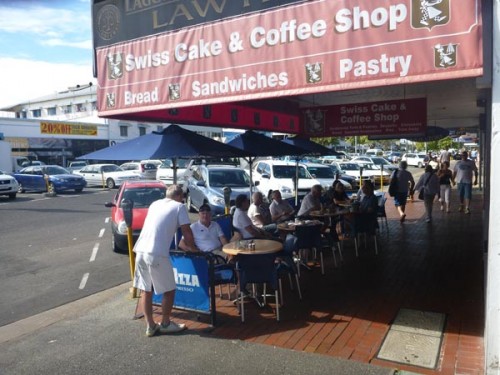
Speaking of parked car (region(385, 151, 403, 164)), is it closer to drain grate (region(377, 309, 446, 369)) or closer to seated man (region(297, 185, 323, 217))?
seated man (region(297, 185, 323, 217))

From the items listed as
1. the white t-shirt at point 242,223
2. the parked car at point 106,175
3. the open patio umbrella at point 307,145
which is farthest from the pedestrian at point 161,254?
the parked car at point 106,175

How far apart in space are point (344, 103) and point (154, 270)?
7181 mm

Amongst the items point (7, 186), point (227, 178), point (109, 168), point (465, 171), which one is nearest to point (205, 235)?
point (227, 178)

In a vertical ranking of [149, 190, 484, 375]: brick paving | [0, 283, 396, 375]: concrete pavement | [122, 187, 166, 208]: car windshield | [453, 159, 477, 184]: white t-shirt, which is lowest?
[0, 283, 396, 375]: concrete pavement

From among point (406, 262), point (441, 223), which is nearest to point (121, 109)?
point (406, 262)

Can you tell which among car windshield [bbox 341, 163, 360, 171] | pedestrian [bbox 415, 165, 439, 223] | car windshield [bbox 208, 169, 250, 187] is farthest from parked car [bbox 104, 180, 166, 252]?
car windshield [bbox 341, 163, 360, 171]

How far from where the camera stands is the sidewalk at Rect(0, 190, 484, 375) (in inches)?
172

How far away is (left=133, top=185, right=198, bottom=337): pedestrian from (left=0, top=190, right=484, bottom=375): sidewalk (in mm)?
256

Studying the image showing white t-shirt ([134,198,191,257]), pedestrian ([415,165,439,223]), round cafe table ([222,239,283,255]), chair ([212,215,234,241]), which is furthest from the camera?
pedestrian ([415,165,439,223])

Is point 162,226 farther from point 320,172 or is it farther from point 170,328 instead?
point 320,172

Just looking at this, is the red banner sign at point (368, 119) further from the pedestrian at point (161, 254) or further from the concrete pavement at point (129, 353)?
the concrete pavement at point (129, 353)

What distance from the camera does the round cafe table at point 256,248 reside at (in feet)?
18.4

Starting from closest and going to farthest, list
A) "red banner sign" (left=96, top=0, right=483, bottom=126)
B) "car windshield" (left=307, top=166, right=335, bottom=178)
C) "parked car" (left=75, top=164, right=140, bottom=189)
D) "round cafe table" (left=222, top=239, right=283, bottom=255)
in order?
"red banner sign" (left=96, top=0, right=483, bottom=126)
"round cafe table" (left=222, top=239, right=283, bottom=255)
"car windshield" (left=307, top=166, right=335, bottom=178)
"parked car" (left=75, top=164, right=140, bottom=189)

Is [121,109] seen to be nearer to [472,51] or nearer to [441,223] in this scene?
[472,51]
